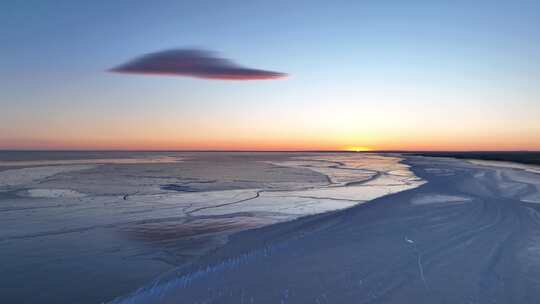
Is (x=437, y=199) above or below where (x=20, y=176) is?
above

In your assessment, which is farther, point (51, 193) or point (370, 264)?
point (51, 193)

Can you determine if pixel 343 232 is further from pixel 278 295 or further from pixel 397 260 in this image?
pixel 278 295

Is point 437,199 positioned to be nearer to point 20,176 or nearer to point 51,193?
point 51,193

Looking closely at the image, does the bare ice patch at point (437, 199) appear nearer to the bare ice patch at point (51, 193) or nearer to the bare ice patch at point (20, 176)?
the bare ice patch at point (51, 193)

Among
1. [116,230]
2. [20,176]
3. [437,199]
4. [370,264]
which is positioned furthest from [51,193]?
[437,199]

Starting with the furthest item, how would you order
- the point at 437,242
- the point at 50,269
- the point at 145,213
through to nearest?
the point at 145,213
the point at 437,242
the point at 50,269

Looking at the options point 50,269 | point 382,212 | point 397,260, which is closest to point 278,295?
point 397,260
